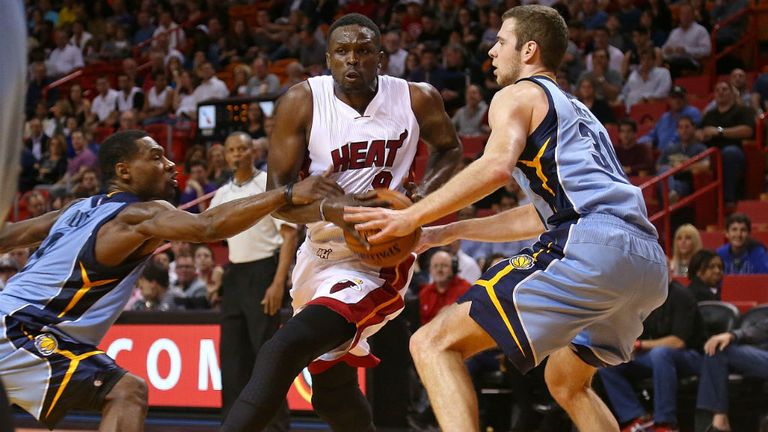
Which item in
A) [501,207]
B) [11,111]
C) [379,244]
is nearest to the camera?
[11,111]

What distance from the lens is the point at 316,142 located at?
4754mm

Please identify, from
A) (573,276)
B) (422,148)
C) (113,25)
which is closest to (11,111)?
(573,276)

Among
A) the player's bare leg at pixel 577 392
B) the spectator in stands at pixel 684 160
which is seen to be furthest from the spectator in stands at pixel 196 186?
the player's bare leg at pixel 577 392

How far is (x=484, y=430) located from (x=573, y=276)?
4447 millimetres

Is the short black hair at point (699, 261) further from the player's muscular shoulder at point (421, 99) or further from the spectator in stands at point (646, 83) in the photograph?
the spectator in stands at point (646, 83)

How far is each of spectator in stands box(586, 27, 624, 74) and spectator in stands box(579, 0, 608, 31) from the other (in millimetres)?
667

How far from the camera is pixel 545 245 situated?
12.7 feet

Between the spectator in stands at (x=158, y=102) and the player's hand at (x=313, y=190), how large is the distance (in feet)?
38.6

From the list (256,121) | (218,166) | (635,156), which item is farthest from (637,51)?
(218,166)

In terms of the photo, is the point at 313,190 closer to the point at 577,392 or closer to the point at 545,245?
the point at 545,245

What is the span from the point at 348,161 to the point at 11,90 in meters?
3.47

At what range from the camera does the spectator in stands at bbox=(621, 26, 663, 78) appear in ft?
39.5

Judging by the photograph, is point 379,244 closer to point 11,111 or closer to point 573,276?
point 573,276

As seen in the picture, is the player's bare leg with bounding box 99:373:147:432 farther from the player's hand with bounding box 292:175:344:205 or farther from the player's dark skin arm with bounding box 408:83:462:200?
the player's dark skin arm with bounding box 408:83:462:200
